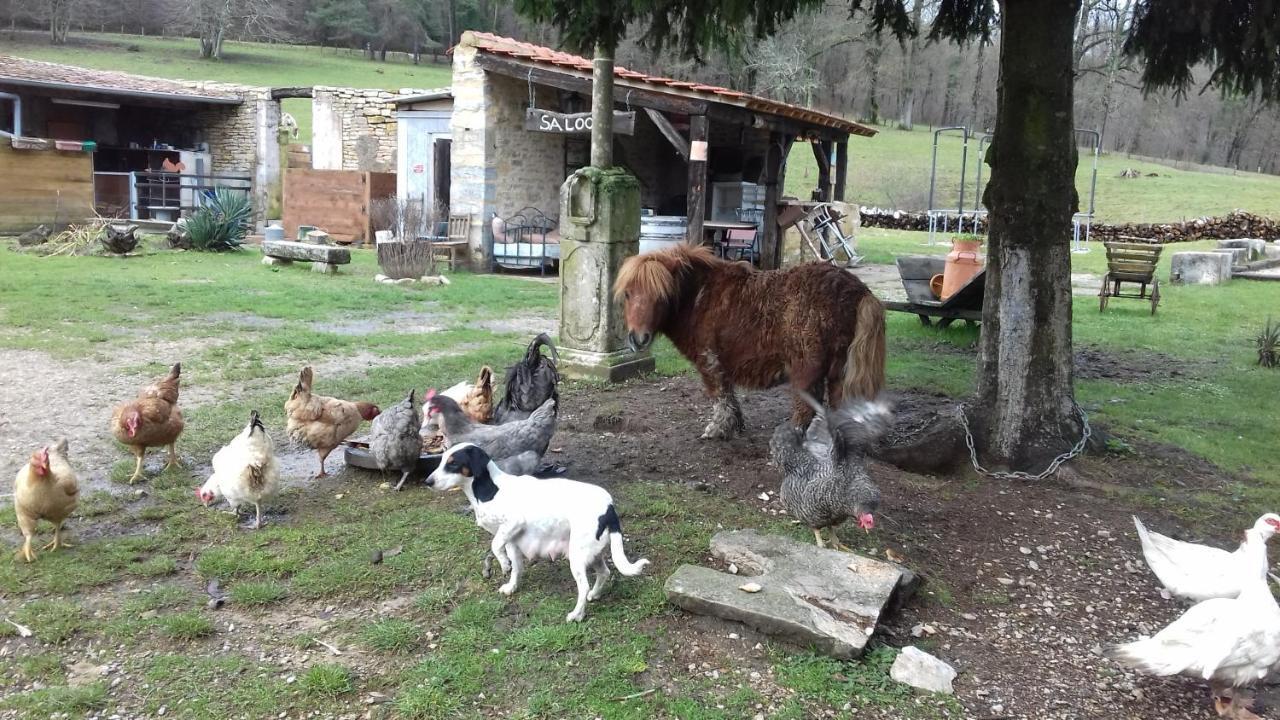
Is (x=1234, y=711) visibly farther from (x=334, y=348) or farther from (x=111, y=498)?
(x=334, y=348)

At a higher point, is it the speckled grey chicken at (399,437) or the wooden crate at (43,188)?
the wooden crate at (43,188)

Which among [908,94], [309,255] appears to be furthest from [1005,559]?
[908,94]

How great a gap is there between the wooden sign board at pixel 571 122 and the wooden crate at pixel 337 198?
6804 millimetres

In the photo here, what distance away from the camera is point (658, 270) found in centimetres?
611

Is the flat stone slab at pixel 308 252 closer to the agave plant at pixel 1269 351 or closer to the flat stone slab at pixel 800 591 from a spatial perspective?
the flat stone slab at pixel 800 591

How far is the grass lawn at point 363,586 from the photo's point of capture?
3.27 metres

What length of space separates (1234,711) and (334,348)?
8468 mm

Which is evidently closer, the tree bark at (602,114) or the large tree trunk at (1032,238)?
the large tree trunk at (1032,238)

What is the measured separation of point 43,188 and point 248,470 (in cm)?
1985

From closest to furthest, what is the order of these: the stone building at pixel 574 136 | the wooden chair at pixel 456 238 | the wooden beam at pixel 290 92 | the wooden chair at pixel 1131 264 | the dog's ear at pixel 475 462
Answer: the dog's ear at pixel 475 462 < the wooden chair at pixel 1131 264 < the stone building at pixel 574 136 < the wooden chair at pixel 456 238 < the wooden beam at pixel 290 92

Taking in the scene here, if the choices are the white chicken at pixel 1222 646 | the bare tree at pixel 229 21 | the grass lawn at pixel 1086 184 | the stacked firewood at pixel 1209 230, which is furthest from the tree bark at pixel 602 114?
the bare tree at pixel 229 21

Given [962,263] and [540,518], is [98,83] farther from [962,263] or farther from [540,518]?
[540,518]

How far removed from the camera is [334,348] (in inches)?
373

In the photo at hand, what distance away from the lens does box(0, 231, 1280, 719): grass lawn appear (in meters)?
3.27
